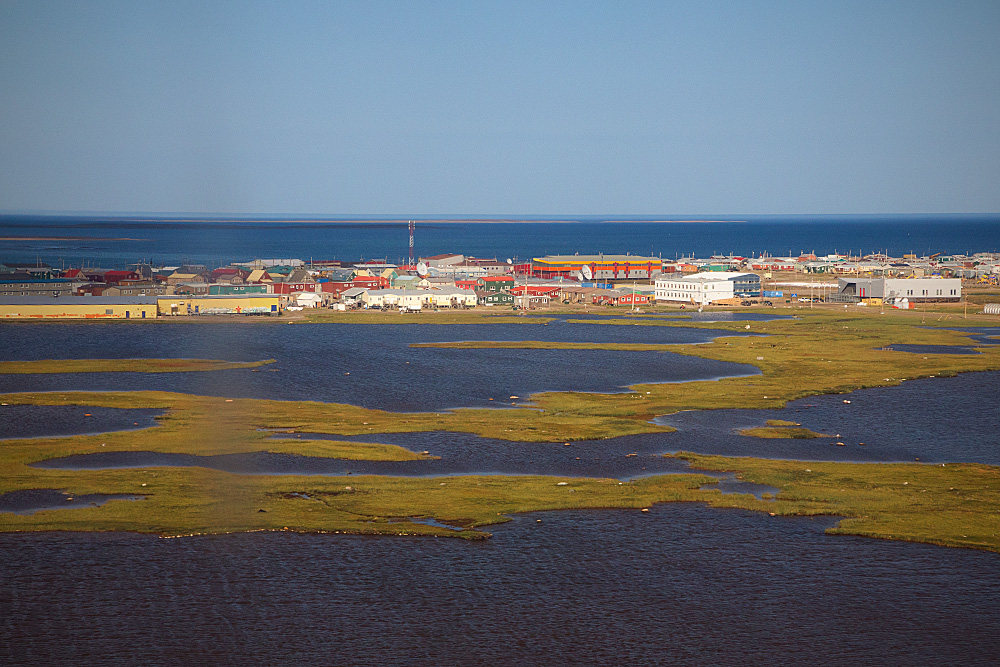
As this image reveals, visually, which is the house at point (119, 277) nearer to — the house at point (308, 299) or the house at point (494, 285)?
the house at point (308, 299)

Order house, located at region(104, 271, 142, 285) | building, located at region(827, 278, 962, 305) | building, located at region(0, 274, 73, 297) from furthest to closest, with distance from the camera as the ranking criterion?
building, located at region(827, 278, 962, 305)
house, located at region(104, 271, 142, 285)
building, located at region(0, 274, 73, 297)

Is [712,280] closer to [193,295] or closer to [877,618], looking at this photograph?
[193,295]

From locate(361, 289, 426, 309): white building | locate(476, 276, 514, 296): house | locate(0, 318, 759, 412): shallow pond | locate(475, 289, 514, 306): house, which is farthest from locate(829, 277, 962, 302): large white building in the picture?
locate(361, 289, 426, 309): white building

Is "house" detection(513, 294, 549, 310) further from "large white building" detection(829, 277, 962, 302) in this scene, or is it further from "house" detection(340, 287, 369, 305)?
"large white building" detection(829, 277, 962, 302)

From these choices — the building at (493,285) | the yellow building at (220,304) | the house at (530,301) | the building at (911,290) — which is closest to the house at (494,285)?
the building at (493,285)

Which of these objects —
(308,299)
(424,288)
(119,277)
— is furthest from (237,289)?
(424,288)

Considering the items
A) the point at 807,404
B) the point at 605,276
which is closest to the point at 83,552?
the point at 807,404
